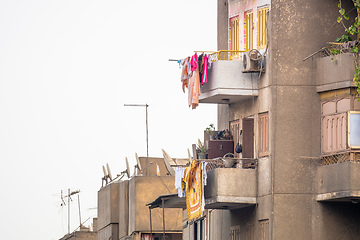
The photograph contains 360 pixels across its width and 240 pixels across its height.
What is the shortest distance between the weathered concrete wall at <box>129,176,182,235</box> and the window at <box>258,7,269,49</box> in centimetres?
1793

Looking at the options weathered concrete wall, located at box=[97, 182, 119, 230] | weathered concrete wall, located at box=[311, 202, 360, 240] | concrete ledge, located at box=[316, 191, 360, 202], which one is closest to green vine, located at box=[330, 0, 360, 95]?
concrete ledge, located at box=[316, 191, 360, 202]

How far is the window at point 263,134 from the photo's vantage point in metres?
33.9

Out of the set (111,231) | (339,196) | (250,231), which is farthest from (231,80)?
(111,231)

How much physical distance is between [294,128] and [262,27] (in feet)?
12.1

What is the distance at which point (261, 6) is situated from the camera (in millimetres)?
35094

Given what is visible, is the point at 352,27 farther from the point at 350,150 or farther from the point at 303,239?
the point at 303,239

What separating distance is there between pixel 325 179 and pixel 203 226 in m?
9.96

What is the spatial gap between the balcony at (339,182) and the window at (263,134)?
191 centimetres

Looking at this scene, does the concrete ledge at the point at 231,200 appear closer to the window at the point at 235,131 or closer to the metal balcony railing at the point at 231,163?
the metal balcony railing at the point at 231,163

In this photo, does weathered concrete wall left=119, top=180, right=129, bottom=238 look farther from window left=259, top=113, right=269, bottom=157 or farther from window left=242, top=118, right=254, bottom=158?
window left=259, top=113, right=269, bottom=157

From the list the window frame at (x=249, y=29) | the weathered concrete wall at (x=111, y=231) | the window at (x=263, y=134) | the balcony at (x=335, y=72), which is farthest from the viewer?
Answer: the weathered concrete wall at (x=111, y=231)

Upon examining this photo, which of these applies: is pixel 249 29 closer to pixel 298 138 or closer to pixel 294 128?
pixel 294 128

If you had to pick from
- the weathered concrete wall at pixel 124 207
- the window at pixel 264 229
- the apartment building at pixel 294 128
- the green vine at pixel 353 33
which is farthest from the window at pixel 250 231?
the weathered concrete wall at pixel 124 207

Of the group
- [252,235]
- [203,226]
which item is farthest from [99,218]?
[252,235]
